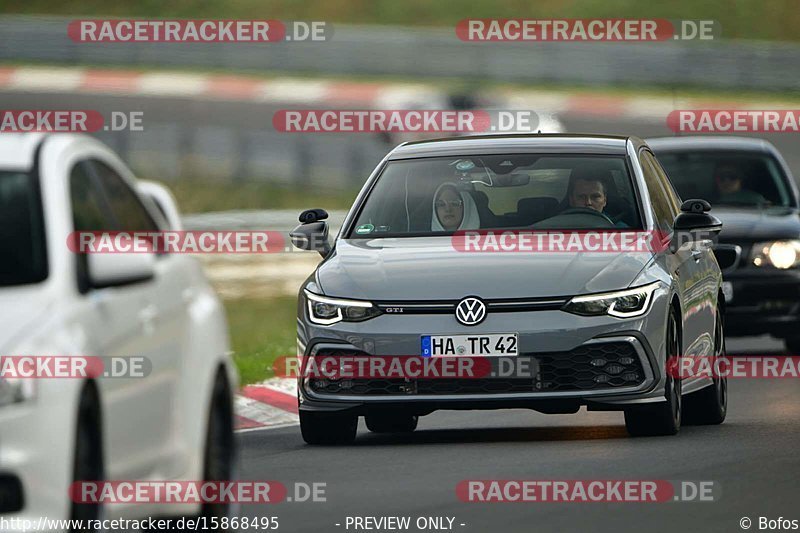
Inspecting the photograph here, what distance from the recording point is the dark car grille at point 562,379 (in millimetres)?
10961

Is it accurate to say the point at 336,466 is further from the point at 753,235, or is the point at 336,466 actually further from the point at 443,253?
the point at 753,235

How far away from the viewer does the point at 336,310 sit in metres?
A: 11.2

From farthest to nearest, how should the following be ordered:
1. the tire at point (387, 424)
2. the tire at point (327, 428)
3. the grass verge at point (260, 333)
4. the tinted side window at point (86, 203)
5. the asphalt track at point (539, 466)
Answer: the grass verge at point (260, 333), the tire at point (387, 424), the tire at point (327, 428), the asphalt track at point (539, 466), the tinted side window at point (86, 203)

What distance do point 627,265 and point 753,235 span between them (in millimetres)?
5804

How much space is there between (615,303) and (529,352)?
0.54 meters

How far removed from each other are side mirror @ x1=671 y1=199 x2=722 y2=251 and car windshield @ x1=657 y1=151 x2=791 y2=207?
5.17 meters

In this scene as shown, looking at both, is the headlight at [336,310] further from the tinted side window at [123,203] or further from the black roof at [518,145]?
the tinted side window at [123,203]

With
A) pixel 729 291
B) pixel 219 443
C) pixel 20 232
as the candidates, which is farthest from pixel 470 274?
pixel 729 291

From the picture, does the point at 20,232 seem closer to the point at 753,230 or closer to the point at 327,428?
the point at 327,428

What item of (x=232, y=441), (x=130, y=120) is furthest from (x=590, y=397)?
(x=130, y=120)

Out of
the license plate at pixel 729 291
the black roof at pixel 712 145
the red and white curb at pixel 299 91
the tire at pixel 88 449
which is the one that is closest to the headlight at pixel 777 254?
the license plate at pixel 729 291

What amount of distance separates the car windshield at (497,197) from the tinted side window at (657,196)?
0.66ft

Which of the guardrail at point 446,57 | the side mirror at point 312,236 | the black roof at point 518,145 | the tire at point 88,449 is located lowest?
the tire at point 88,449

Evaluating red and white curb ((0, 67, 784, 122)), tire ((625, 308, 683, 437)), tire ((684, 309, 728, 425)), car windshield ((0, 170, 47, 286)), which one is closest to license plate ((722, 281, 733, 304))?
tire ((684, 309, 728, 425))
